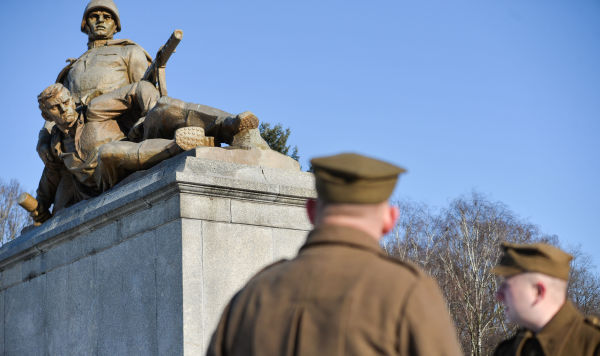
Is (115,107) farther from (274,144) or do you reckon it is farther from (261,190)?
(274,144)

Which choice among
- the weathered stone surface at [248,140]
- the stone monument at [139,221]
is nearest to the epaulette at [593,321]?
the stone monument at [139,221]

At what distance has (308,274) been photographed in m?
1.97

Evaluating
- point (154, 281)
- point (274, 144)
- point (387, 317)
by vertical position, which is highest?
point (387, 317)

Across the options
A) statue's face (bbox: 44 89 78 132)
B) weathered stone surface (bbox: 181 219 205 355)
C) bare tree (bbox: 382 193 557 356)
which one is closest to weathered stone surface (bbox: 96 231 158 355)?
weathered stone surface (bbox: 181 219 205 355)

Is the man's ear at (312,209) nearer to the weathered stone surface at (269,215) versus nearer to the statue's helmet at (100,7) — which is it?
the weathered stone surface at (269,215)

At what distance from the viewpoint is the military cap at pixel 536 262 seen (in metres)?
2.73

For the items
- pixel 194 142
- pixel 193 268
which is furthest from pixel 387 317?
pixel 194 142

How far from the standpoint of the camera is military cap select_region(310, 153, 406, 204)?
6.56ft

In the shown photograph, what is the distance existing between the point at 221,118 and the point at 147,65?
7.70 feet

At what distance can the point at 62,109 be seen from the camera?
797 centimetres

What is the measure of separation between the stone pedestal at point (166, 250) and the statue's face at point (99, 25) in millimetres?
2738

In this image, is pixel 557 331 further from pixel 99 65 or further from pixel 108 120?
pixel 99 65

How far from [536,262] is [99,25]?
781 centimetres

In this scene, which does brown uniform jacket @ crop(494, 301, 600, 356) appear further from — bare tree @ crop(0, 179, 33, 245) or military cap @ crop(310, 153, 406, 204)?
bare tree @ crop(0, 179, 33, 245)
